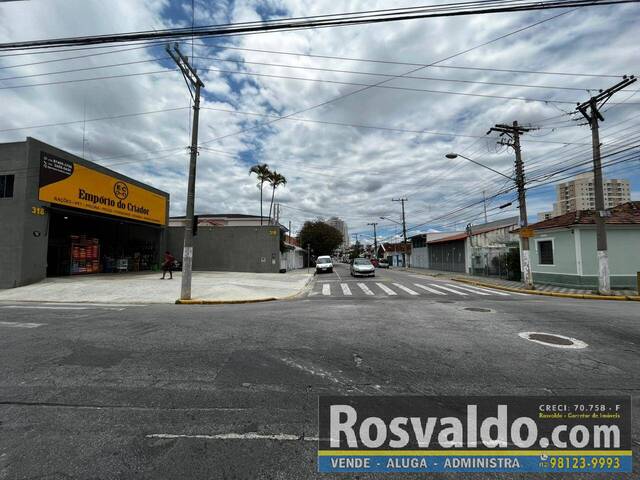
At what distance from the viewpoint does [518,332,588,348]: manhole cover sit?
589 cm

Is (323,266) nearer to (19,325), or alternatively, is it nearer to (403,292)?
(403,292)

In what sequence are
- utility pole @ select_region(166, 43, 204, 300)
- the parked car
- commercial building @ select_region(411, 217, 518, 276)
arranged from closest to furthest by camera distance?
utility pole @ select_region(166, 43, 204, 300), the parked car, commercial building @ select_region(411, 217, 518, 276)

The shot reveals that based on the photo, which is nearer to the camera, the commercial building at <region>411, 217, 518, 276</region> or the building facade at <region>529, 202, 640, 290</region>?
the building facade at <region>529, 202, 640, 290</region>

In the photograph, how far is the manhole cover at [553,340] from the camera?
5.89m

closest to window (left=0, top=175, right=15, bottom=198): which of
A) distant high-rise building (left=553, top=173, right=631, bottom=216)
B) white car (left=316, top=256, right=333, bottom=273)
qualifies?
white car (left=316, top=256, right=333, bottom=273)

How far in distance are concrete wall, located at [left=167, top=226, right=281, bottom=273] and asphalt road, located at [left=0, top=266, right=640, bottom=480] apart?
2359 cm

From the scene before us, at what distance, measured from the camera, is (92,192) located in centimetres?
2161

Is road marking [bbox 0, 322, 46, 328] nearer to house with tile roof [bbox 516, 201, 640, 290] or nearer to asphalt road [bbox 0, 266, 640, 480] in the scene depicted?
asphalt road [bbox 0, 266, 640, 480]

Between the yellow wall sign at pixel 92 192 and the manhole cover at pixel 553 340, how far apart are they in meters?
23.4

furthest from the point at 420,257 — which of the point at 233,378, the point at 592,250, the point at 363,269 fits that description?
the point at 233,378

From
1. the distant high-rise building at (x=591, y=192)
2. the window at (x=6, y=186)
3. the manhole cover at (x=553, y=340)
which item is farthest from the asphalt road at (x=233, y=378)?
the distant high-rise building at (x=591, y=192)

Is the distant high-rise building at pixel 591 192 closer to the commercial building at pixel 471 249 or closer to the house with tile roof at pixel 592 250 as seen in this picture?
the commercial building at pixel 471 249

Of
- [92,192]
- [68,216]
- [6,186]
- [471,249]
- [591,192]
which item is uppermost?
[591,192]

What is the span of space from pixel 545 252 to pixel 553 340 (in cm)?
1736
